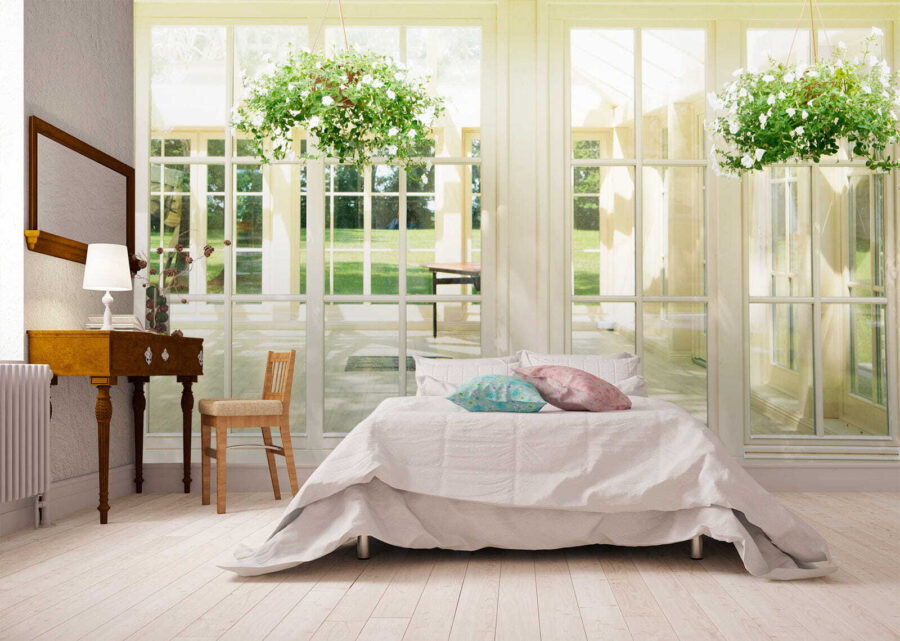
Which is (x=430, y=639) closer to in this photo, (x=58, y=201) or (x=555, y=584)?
(x=555, y=584)

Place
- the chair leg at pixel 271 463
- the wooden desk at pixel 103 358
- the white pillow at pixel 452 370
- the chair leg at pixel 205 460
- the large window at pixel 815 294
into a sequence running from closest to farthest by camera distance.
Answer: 1. the wooden desk at pixel 103 358
2. the white pillow at pixel 452 370
3. the chair leg at pixel 205 460
4. the chair leg at pixel 271 463
5. the large window at pixel 815 294

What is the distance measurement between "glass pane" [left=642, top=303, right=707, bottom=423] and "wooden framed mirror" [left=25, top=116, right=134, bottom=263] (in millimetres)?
3013

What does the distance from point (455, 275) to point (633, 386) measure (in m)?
1.35

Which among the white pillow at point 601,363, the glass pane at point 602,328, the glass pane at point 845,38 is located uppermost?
the glass pane at point 845,38

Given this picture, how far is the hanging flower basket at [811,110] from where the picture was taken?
12.6ft

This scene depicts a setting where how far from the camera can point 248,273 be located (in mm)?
5145

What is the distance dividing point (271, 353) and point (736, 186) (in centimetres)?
279

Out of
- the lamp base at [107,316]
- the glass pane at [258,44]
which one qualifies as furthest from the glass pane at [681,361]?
the lamp base at [107,316]

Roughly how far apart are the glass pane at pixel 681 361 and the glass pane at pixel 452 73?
155 cm

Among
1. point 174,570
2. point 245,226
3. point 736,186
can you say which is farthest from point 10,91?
point 736,186

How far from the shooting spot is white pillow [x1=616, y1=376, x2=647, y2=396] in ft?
14.0

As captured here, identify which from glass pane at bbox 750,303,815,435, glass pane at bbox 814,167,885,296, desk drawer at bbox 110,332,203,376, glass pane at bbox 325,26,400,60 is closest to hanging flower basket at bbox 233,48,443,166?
glass pane at bbox 325,26,400,60

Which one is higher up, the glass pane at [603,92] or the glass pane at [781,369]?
the glass pane at [603,92]

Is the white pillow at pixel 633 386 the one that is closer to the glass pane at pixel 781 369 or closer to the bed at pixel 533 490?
the bed at pixel 533 490
